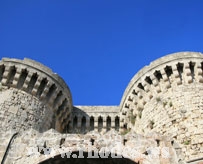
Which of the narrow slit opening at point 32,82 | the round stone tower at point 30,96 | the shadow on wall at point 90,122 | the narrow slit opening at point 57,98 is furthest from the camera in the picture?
the shadow on wall at point 90,122

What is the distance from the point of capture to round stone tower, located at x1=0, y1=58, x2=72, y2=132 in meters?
12.0

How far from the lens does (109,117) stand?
1584 centimetres

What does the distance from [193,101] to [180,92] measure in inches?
25.5

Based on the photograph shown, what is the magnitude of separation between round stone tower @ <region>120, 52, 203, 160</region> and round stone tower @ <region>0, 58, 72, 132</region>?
10.3ft

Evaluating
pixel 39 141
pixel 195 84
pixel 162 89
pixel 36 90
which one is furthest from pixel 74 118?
pixel 39 141

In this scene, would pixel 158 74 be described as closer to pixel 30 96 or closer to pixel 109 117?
pixel 109 117

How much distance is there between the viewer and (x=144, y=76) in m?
13.7

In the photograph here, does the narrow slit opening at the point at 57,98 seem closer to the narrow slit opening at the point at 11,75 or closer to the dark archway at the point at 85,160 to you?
the narrow slit opening at the point at 11,75

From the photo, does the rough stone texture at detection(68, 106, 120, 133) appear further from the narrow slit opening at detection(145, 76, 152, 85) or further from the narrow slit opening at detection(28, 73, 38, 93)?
the narrow slit opening at detection(28, 73, 38, 93)

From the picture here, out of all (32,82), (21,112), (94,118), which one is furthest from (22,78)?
(94,118)

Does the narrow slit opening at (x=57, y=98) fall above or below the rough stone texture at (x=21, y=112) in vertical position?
above

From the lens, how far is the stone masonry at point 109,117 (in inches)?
314

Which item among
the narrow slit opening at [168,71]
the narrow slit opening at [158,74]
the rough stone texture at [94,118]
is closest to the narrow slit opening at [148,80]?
the narrow slit opening at [158,74]

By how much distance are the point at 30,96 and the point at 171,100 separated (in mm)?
5429
